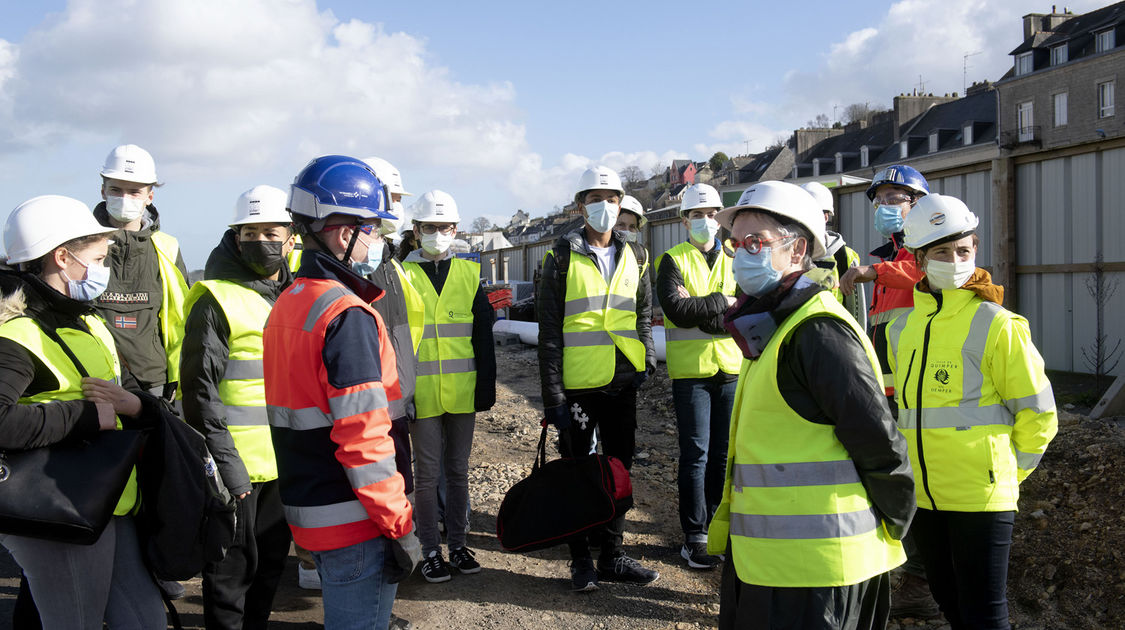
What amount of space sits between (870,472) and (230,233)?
3.11 metres

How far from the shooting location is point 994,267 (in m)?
8.27

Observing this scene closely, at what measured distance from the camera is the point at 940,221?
3.32m

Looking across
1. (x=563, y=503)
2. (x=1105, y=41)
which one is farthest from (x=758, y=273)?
(x=1105, y=41)

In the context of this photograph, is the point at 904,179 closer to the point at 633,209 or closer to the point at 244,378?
the point at 633,209

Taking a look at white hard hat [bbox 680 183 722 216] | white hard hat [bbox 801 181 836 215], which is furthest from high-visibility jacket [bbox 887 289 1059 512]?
white hard hat [bbox 801 181 836 215]

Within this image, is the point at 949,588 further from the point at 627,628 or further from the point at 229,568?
the point at 229,568

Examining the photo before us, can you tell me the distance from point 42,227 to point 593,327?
280 centimetres

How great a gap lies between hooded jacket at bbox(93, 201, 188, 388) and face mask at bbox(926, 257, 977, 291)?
4.13 metres

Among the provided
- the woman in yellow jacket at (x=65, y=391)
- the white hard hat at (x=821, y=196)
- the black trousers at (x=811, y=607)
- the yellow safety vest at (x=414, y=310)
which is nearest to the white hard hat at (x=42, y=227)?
the woman in yellow jacket at (x=65, y=391)

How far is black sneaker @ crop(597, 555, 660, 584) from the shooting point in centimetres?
463

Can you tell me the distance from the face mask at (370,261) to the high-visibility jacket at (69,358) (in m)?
1.06

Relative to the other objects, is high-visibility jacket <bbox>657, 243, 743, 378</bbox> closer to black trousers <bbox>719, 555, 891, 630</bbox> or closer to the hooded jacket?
black trousers <bbox>719, 555, 891, 630</bbox>

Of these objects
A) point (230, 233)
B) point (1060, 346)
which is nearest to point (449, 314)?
point (230, 233)

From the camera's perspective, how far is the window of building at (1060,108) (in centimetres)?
3819
